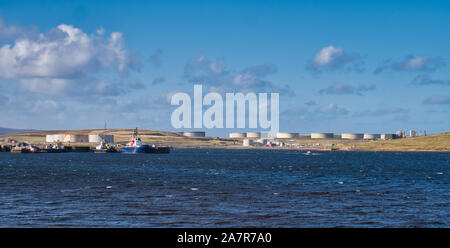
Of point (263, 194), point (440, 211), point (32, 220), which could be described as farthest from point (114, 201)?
point (440, 211)

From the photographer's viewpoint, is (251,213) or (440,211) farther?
(440,211)

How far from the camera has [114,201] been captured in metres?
46.4
